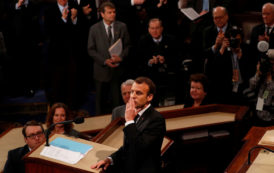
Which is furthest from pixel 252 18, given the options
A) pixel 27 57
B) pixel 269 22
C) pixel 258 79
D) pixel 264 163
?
pixel 264 163

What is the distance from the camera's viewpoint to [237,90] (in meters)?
6.07

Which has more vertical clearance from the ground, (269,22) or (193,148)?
(269,22)

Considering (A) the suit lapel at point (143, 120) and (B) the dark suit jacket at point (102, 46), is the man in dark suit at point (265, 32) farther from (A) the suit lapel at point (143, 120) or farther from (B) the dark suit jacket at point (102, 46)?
(A) the suit lapel at point (143, 120)

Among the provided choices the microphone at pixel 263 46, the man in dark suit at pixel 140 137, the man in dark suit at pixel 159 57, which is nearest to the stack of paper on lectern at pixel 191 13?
the man in dark suit at pixel 159 57

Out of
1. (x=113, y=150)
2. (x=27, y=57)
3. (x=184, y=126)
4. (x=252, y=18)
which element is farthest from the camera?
(x=252, y=18)

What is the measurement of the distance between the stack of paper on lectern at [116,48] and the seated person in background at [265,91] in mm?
1756

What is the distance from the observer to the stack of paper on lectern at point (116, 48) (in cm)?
598

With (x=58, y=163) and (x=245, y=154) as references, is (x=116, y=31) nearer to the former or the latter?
(x=245, y=154)

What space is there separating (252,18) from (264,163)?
15.6ft

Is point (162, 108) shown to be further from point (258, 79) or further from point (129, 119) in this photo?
point (129, 119)

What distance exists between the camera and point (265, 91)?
511 cm

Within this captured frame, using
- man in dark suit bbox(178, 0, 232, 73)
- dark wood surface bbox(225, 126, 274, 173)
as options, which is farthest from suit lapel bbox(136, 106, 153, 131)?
man in dark suit bbox(178, 0, 232, 73)

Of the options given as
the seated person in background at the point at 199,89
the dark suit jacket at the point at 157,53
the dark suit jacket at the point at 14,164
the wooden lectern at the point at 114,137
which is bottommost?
the dark suit jacket at the point at 14,164

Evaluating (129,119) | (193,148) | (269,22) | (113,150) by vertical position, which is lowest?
(193,148)
